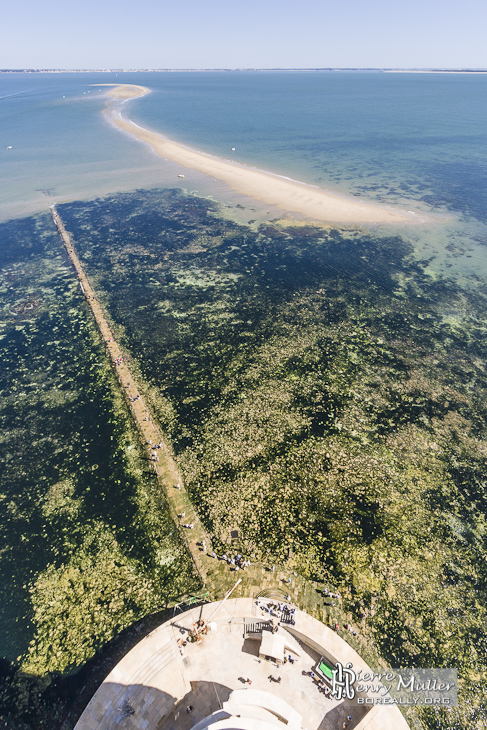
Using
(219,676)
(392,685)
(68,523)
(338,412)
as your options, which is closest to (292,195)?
(338,412)

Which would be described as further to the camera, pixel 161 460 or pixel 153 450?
pixel 153 450

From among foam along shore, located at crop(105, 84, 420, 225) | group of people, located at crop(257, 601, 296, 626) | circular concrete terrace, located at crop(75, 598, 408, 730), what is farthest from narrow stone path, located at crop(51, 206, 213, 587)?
foam along shore, located at crop(105, 84, 420, 225)

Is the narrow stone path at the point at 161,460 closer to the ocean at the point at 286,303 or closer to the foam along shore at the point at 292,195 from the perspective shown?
the ocean at the point at 286,303

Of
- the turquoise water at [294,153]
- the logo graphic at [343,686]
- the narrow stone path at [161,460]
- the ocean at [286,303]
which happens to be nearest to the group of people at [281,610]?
the logo graphic at [343,686]

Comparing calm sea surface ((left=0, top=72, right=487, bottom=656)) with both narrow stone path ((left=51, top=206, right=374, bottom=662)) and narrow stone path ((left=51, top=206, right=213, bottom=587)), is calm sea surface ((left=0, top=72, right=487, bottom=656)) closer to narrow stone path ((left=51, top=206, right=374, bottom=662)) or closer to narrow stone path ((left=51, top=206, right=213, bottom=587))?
narrow stone path ((left=51, top=206, right=213, bottom=587))

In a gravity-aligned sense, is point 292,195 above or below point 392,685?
above

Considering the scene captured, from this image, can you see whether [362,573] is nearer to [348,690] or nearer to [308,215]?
[348,690]

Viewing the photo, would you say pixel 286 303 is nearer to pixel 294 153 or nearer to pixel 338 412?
pixel 338 412
